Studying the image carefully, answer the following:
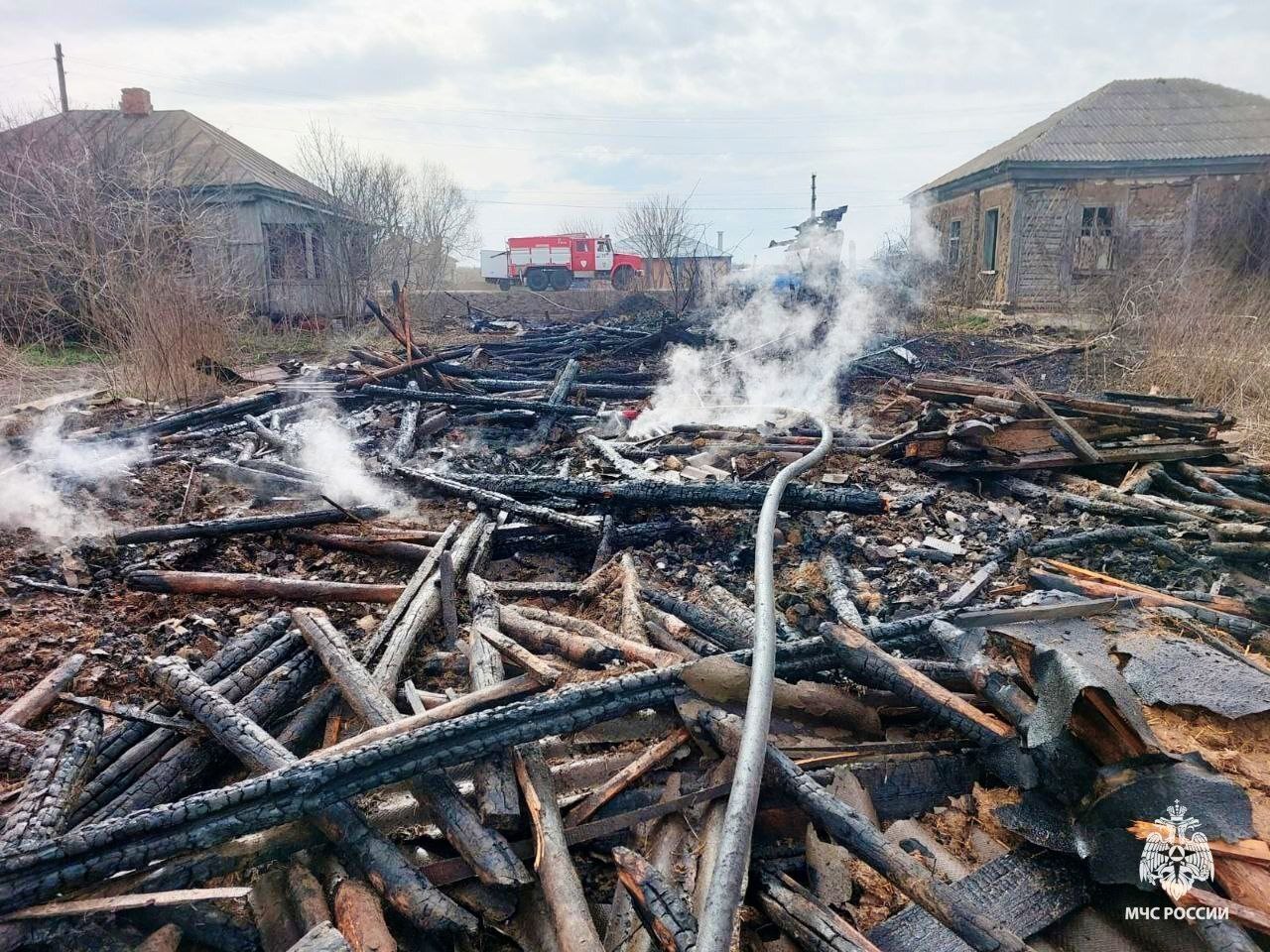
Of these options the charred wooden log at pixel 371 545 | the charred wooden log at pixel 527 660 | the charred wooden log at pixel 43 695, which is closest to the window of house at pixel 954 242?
the charred wooden log at pixel 371 545

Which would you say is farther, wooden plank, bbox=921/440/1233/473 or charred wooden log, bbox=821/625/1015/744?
wooden plank, bbox=921/440/1233/473

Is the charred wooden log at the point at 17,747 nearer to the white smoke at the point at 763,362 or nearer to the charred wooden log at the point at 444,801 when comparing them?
the charred wooden log at the point at 444,801

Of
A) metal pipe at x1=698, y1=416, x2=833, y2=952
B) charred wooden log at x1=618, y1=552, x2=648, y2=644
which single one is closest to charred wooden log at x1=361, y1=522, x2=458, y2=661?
charred wooden log at x1=618, y1=552, x2=648, y2=644

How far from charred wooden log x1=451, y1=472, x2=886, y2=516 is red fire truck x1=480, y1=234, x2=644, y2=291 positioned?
951 inches

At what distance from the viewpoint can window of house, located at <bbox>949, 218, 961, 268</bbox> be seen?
23.5 metres

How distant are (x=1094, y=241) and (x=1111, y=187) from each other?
145cm

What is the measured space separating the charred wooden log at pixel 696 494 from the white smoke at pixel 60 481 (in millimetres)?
3621

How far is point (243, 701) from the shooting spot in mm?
3047

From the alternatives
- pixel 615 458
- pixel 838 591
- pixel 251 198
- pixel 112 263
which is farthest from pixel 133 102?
pixel 838 591

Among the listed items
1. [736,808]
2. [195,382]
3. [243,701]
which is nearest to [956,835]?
[736,808]

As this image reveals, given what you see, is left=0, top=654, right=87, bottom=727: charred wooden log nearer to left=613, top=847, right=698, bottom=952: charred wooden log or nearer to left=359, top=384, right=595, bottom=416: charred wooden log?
left=613, top=847, right=698, bottom=952: charred wooden log

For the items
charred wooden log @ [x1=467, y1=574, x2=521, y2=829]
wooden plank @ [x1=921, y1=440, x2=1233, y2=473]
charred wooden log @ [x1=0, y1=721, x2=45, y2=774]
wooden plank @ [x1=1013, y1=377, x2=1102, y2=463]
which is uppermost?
wooden plank @ [x1=1013, y1=377, x2=1102, y2=463]

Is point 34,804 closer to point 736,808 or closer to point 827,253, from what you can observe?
point 736,808

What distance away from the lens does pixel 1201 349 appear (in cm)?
945
